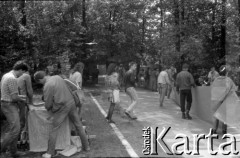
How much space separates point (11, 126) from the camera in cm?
632

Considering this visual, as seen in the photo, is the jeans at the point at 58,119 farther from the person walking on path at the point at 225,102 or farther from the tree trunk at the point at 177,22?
the tree trunk at the point at 177,22

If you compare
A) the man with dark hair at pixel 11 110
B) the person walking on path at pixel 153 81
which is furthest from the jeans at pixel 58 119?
the person walking on path at pixel 153 81

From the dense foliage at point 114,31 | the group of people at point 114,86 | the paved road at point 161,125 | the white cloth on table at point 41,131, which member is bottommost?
the paved road at point 161,125

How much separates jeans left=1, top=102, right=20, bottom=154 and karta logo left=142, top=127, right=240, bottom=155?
2.51 meters

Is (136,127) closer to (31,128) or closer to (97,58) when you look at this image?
(31,128)

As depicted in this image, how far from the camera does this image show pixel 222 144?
7711 millimetres

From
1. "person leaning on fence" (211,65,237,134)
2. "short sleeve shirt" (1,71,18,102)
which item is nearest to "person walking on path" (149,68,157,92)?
"person leaning on fence" (211,65,237,134)

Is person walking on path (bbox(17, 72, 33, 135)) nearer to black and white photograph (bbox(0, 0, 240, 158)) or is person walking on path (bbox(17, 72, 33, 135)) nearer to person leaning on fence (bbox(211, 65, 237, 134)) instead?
black and white photograph (bbox(0, 0, 240, 158))

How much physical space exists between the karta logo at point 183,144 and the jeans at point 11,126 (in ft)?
8.22

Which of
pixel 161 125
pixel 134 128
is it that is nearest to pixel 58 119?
pixel 134 128

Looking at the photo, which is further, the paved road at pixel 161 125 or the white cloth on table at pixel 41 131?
the paved road at pixel 161 125

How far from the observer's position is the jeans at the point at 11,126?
6293 mm

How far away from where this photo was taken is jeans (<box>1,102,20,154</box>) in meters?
6.29

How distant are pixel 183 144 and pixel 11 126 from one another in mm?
3747
